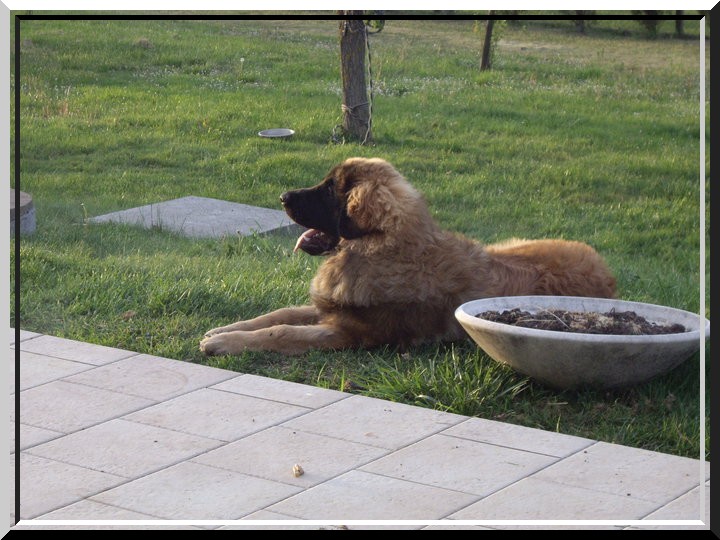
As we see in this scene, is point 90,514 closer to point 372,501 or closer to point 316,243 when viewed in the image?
point 372,501

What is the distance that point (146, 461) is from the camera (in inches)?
154

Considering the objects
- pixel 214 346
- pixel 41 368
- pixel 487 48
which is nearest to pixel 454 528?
pixel 214 346

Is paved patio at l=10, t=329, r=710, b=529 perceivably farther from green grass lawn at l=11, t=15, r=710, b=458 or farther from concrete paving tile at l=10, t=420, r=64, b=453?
green grass lawn at l=11, t=15, r=710, b=458

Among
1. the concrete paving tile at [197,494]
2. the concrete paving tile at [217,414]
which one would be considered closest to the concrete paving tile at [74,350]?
the concrete paving tile at [217,414]

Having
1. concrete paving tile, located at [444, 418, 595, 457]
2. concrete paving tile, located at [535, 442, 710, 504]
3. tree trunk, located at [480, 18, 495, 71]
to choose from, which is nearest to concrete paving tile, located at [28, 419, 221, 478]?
concrete paving tile, located at [444, 418, 595, 457]

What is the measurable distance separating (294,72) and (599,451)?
7.44 metres

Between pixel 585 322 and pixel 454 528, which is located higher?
pixel 585 322

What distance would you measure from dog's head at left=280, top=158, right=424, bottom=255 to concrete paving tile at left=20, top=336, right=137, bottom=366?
46.9 inches

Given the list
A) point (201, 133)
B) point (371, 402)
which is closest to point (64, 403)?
point (371, 402)

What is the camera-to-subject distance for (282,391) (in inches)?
186

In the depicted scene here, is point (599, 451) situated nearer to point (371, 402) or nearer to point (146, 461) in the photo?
point (371, 402)

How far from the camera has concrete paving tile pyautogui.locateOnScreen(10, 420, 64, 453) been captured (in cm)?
407

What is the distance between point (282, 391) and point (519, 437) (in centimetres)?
121

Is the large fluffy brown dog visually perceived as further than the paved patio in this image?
Yes
